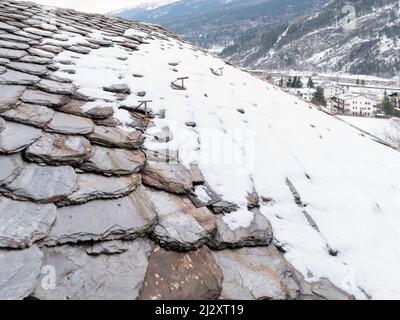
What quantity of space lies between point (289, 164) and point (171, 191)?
1468 millimetres

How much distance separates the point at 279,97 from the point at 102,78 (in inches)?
125

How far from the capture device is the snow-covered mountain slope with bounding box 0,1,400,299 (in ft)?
6.54

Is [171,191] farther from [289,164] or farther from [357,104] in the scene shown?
[357,104]

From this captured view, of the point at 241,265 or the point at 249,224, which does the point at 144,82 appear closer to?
the point at 249,224

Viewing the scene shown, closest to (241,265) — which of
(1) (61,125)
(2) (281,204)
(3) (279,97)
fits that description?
(2) (281,204)

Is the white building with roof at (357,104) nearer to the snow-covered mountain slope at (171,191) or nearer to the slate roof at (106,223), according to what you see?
the snow-covered mountain slope at (171,191)

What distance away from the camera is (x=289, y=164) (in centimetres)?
357

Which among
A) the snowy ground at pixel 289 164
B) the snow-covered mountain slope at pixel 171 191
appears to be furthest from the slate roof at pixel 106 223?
the snowy ground at pixel 289 164

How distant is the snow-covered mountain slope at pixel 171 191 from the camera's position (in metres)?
1.99

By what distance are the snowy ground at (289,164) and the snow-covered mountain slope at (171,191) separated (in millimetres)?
16

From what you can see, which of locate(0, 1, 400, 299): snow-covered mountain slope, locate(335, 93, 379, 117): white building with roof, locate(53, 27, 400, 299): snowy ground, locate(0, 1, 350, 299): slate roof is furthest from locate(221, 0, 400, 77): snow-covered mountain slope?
locate(0, 1, 350, 299): slate roof

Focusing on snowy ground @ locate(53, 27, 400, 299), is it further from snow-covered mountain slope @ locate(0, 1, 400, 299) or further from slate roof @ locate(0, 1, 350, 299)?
slate roof @ locate(0, 1, 350, 299)

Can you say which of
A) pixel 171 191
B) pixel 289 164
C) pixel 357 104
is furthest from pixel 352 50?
pixel 171 191

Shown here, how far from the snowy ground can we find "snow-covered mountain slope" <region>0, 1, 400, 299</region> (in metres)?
0.02
